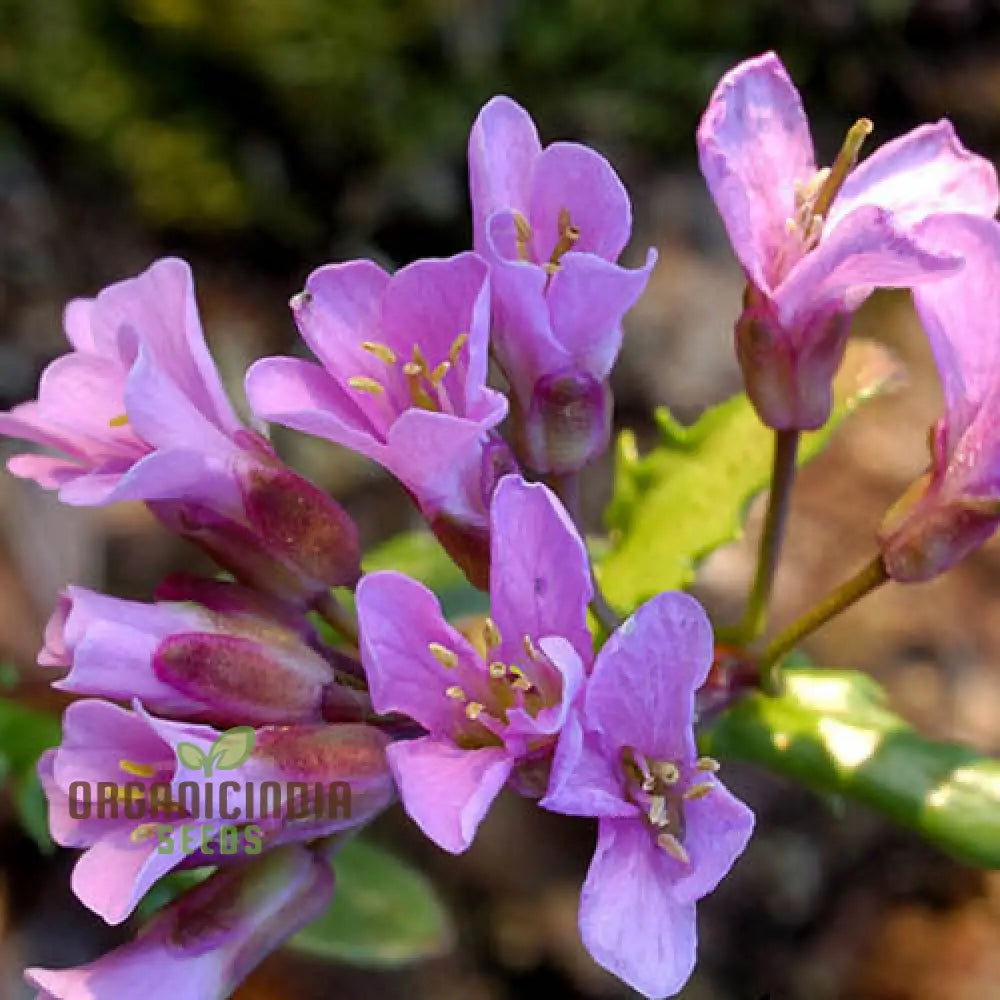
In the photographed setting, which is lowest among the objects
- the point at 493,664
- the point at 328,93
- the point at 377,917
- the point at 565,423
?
the point at 377,917

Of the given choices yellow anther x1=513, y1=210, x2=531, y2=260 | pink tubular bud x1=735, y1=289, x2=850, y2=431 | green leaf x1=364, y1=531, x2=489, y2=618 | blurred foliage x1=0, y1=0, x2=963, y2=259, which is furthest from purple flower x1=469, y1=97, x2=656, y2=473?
blurred foliage x1=0, y1=0, x2=963, y2=259

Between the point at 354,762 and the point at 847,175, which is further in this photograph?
the point at 847,175

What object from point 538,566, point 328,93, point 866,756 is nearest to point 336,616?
point 538,566

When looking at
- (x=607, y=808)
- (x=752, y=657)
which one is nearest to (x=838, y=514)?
(x=752, y=657)

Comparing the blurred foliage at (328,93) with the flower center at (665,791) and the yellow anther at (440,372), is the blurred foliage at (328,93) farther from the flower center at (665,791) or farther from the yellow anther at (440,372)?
the flower center at (665,791)

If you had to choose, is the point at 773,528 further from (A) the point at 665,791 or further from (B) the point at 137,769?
(B) the point at 137,769

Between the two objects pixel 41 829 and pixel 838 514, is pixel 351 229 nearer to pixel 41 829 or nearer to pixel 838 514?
pixel 838 514

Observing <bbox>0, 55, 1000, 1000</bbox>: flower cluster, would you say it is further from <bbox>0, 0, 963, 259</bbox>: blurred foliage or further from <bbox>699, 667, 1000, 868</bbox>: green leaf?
<bbox>0, 0, 963, 259</bbox>: blurred foliage
